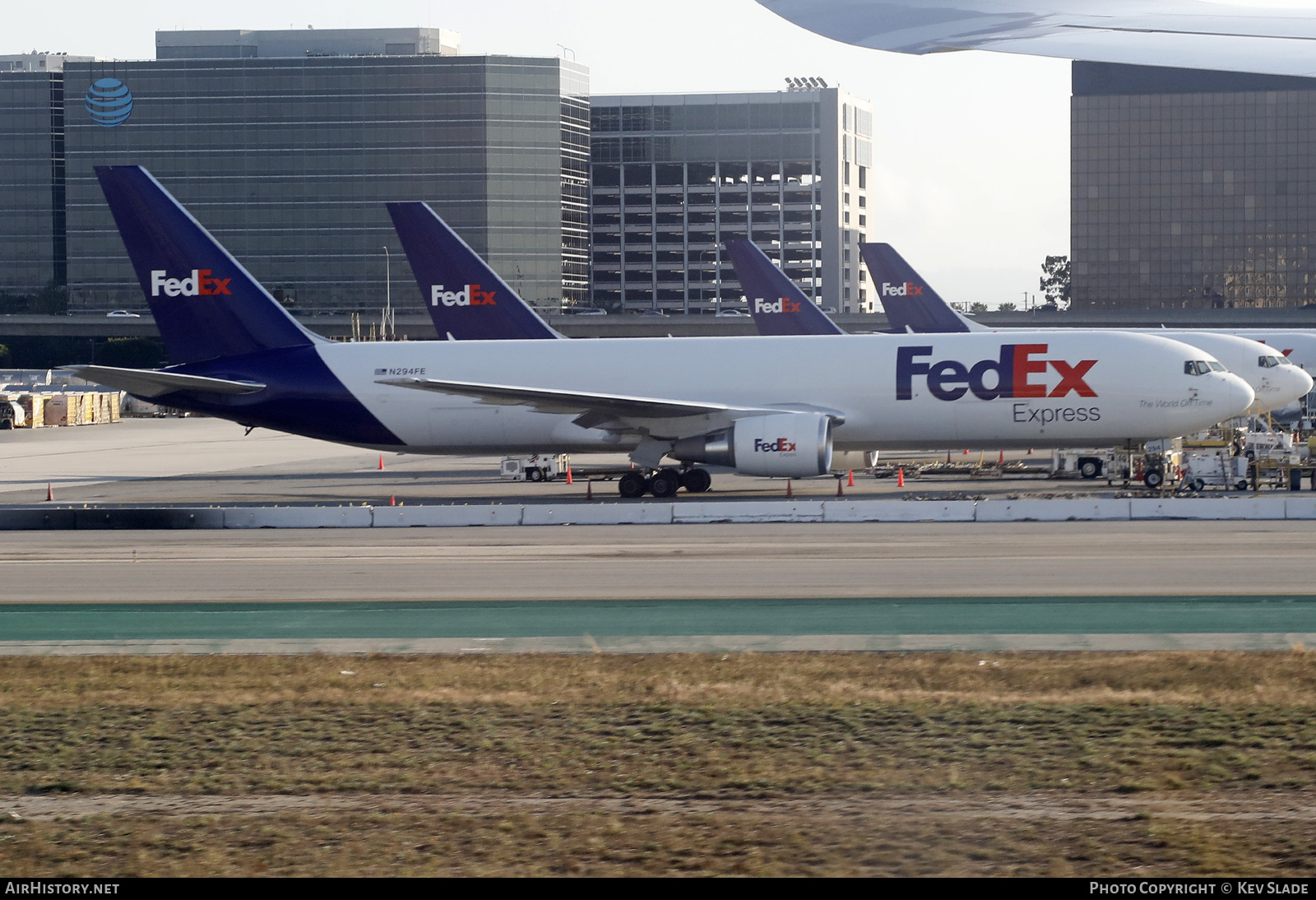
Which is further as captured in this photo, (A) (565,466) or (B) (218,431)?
(B) (218,431)

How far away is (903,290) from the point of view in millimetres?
59281

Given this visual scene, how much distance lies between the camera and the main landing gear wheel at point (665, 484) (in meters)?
33.2

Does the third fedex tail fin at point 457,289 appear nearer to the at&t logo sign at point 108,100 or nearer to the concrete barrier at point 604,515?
the concrete barrier at point 604,515

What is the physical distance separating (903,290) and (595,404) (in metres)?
30.0

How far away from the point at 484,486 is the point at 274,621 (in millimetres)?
20923

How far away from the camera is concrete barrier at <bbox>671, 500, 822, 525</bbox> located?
27281 millimetres

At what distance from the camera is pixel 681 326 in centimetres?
12812

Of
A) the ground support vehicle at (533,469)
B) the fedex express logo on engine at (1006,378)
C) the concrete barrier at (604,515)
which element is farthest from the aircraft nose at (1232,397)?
the ground support vehicle at (533,469)

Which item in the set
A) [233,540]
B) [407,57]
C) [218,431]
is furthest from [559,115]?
[233,540]

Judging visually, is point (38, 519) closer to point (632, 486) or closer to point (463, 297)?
point (632, 486)

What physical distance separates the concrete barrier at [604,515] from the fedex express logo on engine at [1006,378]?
829 cm

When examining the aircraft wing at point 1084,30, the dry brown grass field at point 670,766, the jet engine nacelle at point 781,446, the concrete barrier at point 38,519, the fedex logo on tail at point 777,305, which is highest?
the fedex logo on tail at point 777,305
